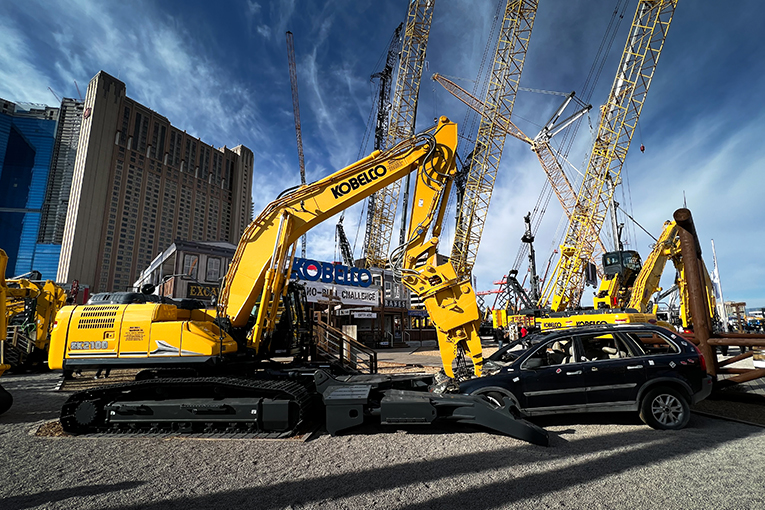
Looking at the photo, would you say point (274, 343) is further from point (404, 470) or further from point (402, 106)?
point (402, 106)

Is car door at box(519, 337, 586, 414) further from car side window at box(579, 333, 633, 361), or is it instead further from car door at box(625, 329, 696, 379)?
car door at box(625, 329, 696, 379)

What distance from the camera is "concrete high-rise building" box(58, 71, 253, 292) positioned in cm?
5612

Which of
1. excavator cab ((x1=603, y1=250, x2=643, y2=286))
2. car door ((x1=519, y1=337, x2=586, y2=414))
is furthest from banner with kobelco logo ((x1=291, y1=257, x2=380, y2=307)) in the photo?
car door ((x1=519, y1=337, x2=586, y2=414))

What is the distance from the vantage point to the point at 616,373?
5586mm

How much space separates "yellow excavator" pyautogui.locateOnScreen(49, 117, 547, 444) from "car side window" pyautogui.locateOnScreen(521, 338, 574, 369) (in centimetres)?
94

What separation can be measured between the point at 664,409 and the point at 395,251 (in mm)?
5138

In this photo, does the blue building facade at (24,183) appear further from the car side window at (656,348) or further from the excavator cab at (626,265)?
the car side window at (656,348)

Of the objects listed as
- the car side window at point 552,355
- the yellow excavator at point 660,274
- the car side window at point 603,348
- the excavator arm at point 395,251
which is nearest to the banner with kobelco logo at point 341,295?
the yellow excavator at point 660,274

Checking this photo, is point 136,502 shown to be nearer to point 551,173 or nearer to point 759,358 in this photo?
point 759,358

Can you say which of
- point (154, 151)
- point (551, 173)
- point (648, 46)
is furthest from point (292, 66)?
point (648, 46)

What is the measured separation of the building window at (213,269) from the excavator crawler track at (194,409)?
27850 mm

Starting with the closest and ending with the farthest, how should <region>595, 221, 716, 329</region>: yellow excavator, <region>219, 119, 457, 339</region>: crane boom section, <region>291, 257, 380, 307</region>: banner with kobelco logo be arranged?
1. <region>219, 119, 457, 339</region>: crane boom section
2. <region>595, 221, 716, 329</region>: yellow excavator
3. <region>291, 257, 380, 307</region>: banner with kobelco logo

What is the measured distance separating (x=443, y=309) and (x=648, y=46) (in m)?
28.5

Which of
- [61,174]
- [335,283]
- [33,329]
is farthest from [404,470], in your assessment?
[61,174]
